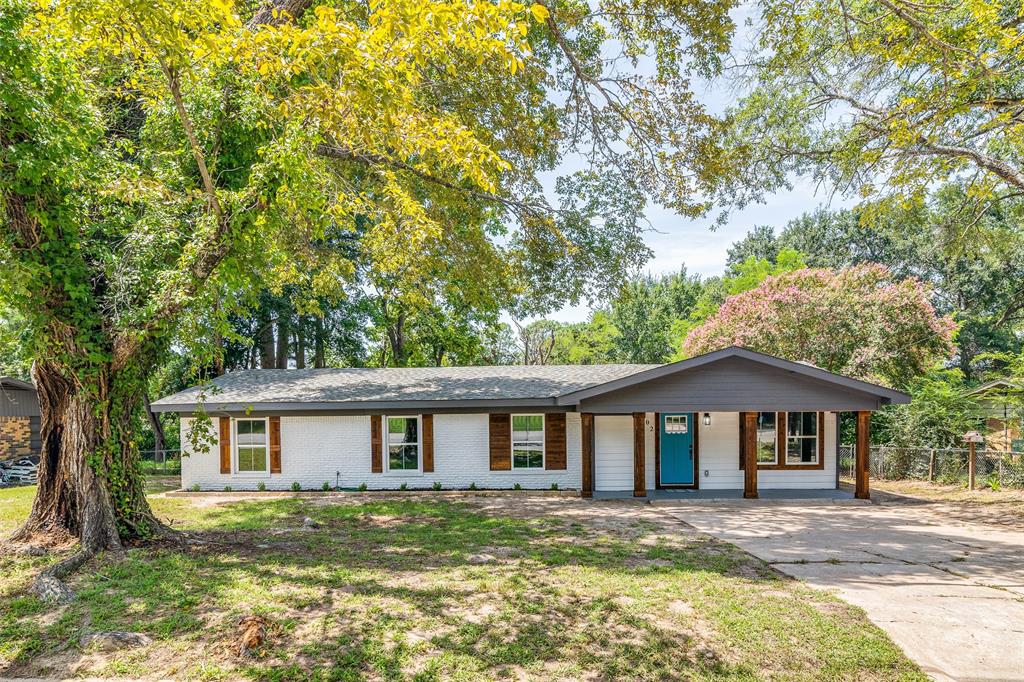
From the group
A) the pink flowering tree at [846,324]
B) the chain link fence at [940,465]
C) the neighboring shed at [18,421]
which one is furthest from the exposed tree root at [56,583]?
the pink flowering tree at [846,324]

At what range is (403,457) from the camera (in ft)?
44.4

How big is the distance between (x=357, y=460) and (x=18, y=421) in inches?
526

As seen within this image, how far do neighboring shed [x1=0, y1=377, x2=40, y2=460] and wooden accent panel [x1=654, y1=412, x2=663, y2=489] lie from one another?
1903 cm

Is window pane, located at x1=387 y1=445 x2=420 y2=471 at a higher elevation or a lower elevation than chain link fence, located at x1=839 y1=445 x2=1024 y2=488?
higher

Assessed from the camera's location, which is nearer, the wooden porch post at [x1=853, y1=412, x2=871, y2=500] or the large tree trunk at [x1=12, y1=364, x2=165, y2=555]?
the large tree trunk at [x1=12, y1=364, x2=165, y2=555]

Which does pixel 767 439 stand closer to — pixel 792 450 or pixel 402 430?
pixel 792 450

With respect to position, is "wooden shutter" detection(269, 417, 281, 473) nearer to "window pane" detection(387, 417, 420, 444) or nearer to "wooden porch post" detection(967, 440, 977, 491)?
"window pane" detection(387, 417, 420, 444)

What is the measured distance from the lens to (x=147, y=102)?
7266 mm

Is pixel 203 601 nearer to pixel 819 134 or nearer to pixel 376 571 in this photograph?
pixel 376 571

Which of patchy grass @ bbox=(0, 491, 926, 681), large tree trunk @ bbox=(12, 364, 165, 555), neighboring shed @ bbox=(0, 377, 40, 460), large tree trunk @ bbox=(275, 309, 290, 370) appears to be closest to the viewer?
patchy grass @ bbox=(0, 491, 926, 681)

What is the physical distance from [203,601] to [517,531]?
4660 mm

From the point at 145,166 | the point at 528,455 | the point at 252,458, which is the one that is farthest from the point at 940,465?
the point at 145,166

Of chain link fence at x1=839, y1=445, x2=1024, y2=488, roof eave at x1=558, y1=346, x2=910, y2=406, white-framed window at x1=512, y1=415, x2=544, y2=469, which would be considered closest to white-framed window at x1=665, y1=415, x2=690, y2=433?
roof eave at x1=558, y1=346, x2=910, y2=406

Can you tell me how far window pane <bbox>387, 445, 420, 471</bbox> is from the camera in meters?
13.5
